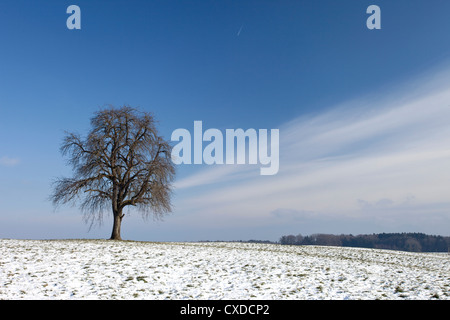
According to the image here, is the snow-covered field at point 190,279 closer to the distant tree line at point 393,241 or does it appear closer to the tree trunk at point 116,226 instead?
the tree trunk at point 116,226

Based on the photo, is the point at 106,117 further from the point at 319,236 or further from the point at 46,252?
the point at 319,236

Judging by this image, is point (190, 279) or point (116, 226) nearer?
point (190, 279)

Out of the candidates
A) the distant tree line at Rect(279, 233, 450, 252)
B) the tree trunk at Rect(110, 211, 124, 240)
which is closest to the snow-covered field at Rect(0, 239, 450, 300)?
the tree trunk at Rect(110, 211, 124, 240)

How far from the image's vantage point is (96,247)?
2133cm

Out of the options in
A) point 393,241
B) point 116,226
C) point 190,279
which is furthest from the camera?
point 393,241

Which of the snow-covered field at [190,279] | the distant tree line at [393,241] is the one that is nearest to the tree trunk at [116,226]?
the snow-covered field at [190,279]

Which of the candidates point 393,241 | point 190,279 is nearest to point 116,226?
point 190,279

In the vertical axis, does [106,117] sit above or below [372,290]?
above

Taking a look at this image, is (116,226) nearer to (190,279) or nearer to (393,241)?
(190,279)

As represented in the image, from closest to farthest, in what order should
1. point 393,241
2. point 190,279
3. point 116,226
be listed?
1. point 190,279
2. point 116,226
3. point 393,241

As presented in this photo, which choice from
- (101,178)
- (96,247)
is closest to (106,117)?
(101,178)

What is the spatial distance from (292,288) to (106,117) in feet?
75.6

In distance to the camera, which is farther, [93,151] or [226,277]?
[93,151]
